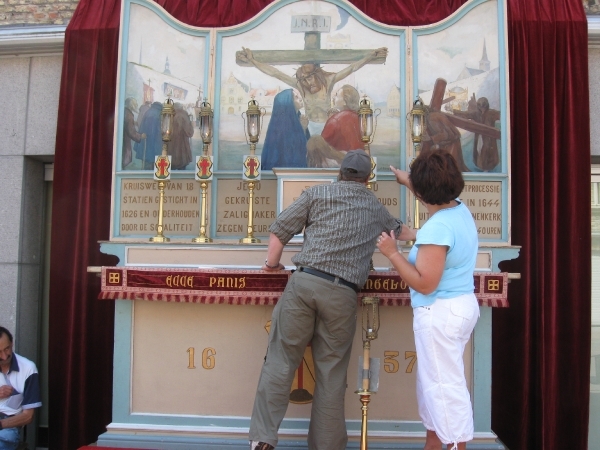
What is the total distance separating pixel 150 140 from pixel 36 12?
180cm

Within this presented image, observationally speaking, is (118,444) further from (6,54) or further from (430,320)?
(6,54)

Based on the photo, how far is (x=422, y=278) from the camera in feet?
9.19

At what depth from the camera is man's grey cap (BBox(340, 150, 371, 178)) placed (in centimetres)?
333

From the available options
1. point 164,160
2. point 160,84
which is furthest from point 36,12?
point 164,160

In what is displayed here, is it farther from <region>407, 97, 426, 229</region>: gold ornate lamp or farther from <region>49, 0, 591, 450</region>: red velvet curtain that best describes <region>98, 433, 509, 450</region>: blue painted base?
<region>407, 97, 426, 229</region>: gold ornate lamp

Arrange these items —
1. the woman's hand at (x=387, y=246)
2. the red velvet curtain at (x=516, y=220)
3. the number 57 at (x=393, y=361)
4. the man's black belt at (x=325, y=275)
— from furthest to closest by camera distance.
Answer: the red velvet curtain at (x=516, y=220)
the number 57 at (x=393, y=361)
the man's black belt at (x=325, y=275)
the woman's hand at (x=387, y=246)

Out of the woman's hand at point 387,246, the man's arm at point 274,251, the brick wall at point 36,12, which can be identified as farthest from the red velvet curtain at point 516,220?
the woman's hand at point 387,246

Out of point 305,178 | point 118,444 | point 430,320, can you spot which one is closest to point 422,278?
point 430,320

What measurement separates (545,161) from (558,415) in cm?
183

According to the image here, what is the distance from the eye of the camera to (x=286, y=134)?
4527 millimetres

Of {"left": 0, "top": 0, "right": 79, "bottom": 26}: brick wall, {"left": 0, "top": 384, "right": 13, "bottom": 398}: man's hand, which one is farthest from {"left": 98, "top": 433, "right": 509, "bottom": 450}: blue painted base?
{"left": 0, "top": 0, "right": 79, "bottom": 26}: brick wall

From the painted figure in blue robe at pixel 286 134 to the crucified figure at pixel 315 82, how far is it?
2.2 inches

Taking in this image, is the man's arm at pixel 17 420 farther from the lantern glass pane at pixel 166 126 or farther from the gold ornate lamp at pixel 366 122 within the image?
the gold ornate lamp at pixel 366 122

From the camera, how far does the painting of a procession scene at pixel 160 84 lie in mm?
4504
